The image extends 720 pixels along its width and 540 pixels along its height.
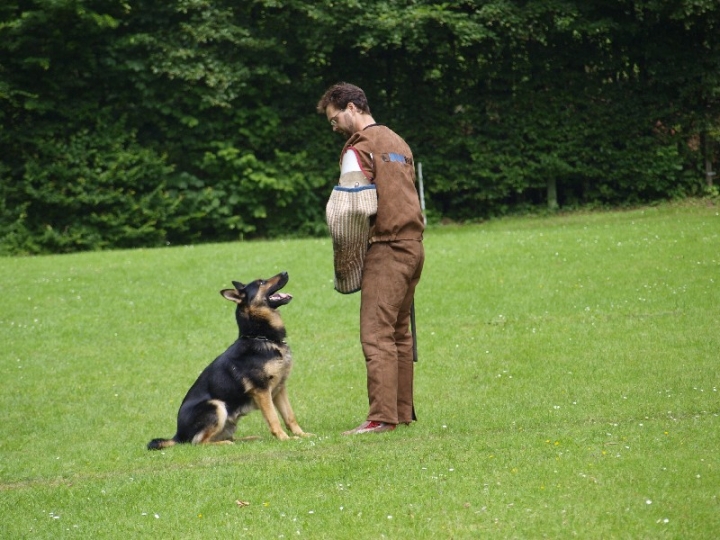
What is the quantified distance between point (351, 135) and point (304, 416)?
3018 millimetres

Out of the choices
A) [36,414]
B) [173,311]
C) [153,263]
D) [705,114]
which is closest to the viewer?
[36,414]

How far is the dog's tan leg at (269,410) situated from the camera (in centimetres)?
788

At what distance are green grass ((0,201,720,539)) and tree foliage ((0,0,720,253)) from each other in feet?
11.5

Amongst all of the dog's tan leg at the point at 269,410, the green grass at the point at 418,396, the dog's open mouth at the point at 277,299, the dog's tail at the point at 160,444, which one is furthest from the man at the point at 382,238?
the dog's tail at the point at 160,444

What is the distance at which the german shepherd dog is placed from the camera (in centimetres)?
788

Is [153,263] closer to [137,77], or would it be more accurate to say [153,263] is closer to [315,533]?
[137,77]

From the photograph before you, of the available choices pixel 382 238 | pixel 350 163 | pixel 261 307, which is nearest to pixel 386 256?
pixel 382 238

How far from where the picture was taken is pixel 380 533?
5266mm

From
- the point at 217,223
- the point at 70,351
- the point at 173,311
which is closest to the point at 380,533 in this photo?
the point at 70,351

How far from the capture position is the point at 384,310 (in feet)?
24.2

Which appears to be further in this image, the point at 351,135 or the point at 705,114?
the point at 705,114

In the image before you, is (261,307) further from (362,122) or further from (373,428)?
(362,122)

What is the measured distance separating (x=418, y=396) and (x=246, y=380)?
7.68 ft

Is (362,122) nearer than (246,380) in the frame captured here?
Yes
